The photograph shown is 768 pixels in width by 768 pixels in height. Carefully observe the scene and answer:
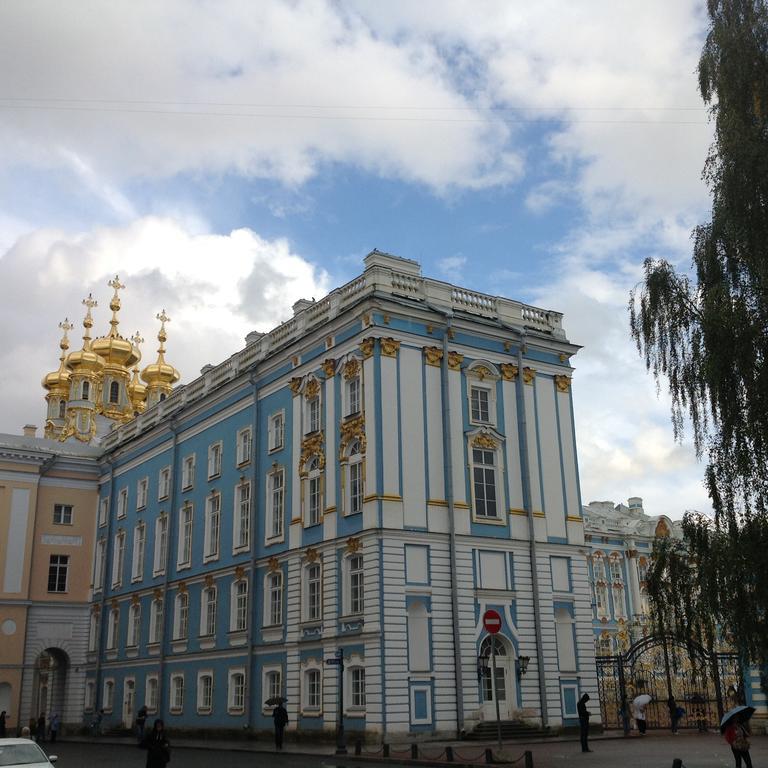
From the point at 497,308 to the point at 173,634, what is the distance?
2034cm

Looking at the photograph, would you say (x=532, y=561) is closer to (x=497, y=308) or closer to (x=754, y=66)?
(x=497, y=308)

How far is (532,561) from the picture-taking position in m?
33.8

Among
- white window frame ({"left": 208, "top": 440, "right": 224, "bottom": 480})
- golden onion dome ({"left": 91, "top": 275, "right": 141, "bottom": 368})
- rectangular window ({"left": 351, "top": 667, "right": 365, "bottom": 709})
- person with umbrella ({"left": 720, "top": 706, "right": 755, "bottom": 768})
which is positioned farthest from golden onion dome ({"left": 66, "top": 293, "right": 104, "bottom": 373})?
person with umbrella ({"left": 720, "top": 706, "right": 755, "bottom": 768})

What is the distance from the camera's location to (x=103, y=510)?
5316cm

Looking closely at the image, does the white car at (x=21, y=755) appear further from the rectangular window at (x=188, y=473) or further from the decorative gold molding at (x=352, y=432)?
the rectangular window at (x=188, y=473)

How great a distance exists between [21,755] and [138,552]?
1275 inches

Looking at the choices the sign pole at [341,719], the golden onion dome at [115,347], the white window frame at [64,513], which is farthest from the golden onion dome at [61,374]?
the sign pole at [341,719]

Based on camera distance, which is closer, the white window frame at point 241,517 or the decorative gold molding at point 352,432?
the decorative gold molding at point 352,432

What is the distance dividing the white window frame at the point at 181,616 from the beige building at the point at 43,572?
1138cm

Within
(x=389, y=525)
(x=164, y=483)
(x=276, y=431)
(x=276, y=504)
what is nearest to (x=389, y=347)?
(x=389, y=525)

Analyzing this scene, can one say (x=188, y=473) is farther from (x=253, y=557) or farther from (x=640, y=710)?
(x=640, y=710)

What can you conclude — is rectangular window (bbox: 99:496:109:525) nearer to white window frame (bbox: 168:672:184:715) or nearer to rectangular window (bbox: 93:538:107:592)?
rectangular window (bbox: 93:538:107:592)

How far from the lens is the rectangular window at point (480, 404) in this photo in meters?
34.6

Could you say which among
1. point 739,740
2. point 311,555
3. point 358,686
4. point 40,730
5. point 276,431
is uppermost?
point 276,431
